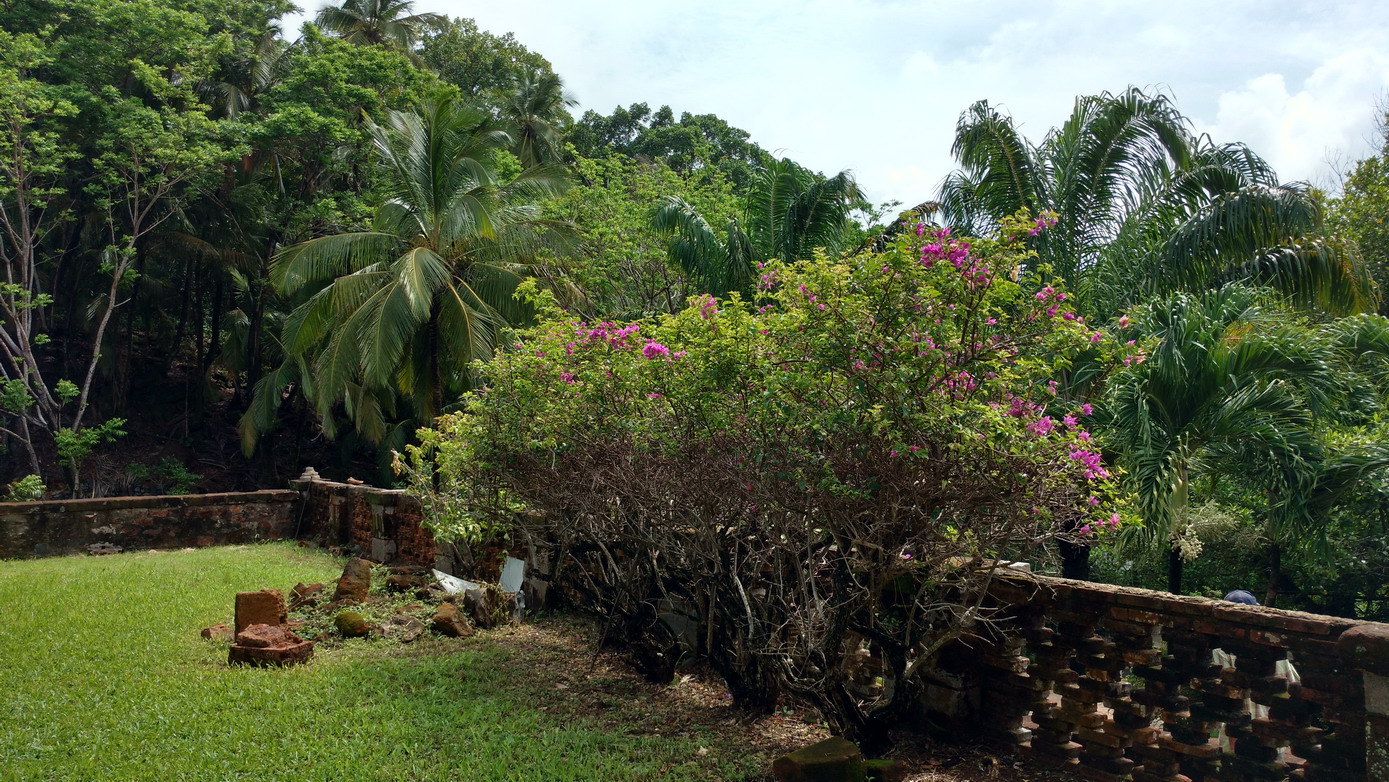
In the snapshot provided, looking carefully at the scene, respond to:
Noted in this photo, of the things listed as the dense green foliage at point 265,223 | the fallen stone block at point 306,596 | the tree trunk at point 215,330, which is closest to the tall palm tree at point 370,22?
the dense green foliage at point 265,223

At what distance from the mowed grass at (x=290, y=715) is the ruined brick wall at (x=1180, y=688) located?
5.41ft

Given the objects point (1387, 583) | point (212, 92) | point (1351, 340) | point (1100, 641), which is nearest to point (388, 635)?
point (1100, 641)

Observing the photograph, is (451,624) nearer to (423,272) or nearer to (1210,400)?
(423,272)

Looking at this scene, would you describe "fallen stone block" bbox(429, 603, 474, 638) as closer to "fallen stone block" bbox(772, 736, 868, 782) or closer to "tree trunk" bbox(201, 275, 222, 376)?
"fallen stone block" bbox(772, 736, 868, 782)

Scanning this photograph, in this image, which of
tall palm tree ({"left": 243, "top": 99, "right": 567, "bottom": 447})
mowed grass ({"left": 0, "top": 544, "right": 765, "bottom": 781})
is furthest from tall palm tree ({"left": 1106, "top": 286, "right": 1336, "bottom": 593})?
tall palm tree ({"left": 243, "top": 99, "right": 567, "bottom": 447})

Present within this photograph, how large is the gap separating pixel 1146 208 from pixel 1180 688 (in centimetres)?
682

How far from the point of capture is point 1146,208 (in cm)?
984

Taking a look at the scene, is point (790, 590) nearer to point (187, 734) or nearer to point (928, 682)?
point (928, 682)

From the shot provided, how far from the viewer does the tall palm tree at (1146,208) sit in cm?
897

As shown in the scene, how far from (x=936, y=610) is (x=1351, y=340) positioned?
226 inches

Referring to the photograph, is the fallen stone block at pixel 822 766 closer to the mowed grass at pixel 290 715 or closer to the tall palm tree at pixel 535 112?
the mowed grass at pixel 290 715

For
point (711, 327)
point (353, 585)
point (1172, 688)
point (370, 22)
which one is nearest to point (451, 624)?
point (353, 585)

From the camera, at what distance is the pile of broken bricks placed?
6.89 m

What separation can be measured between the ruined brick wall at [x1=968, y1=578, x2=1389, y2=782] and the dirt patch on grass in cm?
28
